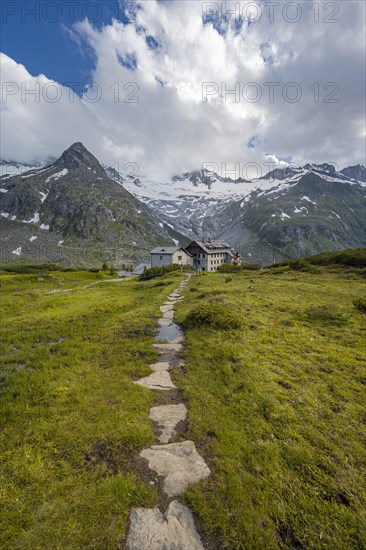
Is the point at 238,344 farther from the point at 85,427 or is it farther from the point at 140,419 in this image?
the point at 85,427

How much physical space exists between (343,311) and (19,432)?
2075cm

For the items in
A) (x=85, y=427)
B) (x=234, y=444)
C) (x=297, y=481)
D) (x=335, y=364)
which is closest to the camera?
(x=297, y=481)

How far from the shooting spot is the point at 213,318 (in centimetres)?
1659

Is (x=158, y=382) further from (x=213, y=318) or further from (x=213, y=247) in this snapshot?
(x=213, y=247)

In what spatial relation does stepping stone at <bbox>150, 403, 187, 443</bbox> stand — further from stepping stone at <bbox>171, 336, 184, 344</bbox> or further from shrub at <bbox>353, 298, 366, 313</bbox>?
shrub at <bbox>353, 298, 366, 313</bbox>

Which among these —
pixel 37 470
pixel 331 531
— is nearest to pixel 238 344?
pixel 331 531

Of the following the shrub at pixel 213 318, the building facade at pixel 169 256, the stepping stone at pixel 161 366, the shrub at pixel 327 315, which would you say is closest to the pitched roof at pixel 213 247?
the building facade at pixel 169 256

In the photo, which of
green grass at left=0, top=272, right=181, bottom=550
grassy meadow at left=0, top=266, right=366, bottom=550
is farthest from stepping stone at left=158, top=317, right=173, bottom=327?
green grass at left=0, top=272, right=181, bottom=550

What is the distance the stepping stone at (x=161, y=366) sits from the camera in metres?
11.3

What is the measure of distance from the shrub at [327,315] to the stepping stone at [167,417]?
13.2m

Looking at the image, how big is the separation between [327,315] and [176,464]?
15.8 metres

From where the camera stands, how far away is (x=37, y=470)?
226 inches

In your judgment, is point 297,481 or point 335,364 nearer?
point 297,481

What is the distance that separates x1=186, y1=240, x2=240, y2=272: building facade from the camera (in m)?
124
